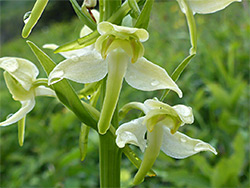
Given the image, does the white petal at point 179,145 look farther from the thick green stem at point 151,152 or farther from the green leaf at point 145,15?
the green leaf at point 145,15

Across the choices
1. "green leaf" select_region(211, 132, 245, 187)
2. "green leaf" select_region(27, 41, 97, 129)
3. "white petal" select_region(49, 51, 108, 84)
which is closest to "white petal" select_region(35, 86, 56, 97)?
"green leaf" select_region(27, 41, 97, 129)

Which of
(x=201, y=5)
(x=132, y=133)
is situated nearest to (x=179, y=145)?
(x=132, y=133)

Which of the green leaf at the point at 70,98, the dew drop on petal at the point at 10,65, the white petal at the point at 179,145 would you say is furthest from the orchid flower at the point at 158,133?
the dew drop on petal at the point at 10,65

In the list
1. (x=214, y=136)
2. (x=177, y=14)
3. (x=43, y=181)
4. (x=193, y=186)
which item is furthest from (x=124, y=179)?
(x=177, y=14)

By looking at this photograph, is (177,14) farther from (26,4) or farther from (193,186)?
(26,4)

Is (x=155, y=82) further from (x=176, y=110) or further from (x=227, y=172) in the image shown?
(x=227, y=172)
